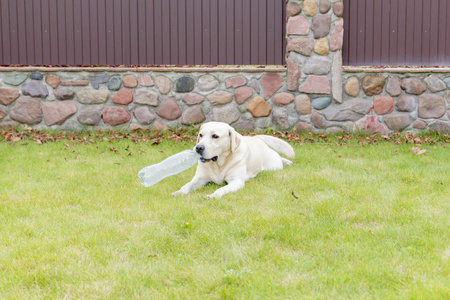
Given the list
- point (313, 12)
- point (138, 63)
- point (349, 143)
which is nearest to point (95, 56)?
point (138, 63)

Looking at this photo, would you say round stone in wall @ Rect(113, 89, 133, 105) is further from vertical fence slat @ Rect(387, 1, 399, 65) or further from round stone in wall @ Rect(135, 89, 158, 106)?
vertical fence slat @ Rect(387, 1, 399, 65)

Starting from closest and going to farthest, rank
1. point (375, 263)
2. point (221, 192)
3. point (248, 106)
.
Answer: point (375, 263) → point (221, 192) → point (248, 106)

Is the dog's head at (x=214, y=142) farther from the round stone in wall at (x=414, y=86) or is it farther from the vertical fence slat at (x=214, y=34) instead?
the round stone in wall at (x=414, y=86)

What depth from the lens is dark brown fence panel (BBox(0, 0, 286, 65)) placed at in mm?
7996

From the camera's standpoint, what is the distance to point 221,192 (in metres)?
4.21

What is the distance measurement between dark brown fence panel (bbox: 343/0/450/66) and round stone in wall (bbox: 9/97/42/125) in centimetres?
529

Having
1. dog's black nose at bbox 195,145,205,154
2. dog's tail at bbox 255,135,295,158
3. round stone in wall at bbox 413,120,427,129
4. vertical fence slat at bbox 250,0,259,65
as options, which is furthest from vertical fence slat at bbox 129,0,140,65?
round stone in wall at bbox 413,120,427,129

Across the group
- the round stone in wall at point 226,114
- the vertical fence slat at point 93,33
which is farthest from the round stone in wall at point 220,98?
the vertical fence slat at point 93,33

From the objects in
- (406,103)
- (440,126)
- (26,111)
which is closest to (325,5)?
(406,103)

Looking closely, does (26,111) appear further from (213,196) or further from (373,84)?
(373,84)

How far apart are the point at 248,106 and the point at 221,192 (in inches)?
150

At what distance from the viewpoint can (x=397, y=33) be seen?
26.0 feet

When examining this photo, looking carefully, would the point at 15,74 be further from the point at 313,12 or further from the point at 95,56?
the point at 313,12

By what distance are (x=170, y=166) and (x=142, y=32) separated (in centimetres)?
393
